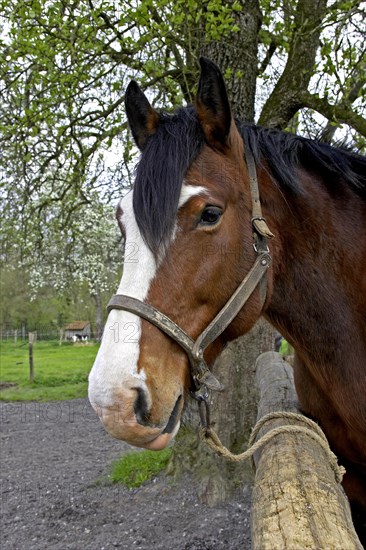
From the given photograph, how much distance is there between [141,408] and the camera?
1.53m

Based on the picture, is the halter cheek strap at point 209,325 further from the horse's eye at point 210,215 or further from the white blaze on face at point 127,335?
the horse's eye at point 210,215

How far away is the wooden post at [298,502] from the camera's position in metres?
1.07

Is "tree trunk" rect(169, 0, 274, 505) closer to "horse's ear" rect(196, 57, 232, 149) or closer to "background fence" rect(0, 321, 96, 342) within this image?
"horse's ear" rect(196, 57, 232, 149)

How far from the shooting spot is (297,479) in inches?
57.3

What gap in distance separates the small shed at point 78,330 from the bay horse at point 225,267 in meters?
25.7

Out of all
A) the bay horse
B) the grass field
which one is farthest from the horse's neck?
the grass field

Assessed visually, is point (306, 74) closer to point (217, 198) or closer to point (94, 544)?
point (217, 198)

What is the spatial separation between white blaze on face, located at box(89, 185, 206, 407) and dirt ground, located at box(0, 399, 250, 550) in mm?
3104

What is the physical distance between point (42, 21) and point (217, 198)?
4.28 m

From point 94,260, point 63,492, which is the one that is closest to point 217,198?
point 63,492

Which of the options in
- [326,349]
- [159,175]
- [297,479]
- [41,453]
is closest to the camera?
[297,479]

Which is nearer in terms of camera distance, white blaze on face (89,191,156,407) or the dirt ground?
white blaze on face (89,191,156,407)

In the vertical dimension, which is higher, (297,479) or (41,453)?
(297,479)

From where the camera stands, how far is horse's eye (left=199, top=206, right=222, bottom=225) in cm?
185
